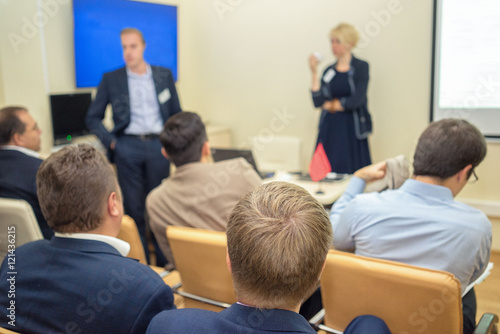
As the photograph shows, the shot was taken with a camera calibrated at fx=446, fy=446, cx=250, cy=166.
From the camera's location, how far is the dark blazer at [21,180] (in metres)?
A: 2.22

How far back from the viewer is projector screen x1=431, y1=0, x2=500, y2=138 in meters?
3.83

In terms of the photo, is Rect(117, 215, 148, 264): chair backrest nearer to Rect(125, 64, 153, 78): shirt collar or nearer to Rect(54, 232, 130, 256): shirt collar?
Rect(54, 232, 130, 256): shirt collar

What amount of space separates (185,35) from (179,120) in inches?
148

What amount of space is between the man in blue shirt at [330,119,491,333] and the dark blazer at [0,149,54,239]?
1481mm

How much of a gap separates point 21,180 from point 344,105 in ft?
9.41

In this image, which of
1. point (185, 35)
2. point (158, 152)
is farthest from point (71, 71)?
point (185, 35)

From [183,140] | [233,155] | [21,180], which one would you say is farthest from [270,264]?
[233,155]

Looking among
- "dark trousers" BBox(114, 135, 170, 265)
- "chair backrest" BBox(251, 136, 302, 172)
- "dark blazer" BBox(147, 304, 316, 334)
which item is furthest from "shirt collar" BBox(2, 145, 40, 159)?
"chair backrest" BBox(251, 136, 302, 172)

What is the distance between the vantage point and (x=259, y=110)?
18.0 ft

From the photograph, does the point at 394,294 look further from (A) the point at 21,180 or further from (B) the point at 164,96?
(B) the point at 164,96

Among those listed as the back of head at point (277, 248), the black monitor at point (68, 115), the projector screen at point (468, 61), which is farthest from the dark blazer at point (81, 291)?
the projector screen at point (468, 61)

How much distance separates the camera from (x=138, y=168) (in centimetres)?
393

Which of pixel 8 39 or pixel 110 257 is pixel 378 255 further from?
pixel 8 39

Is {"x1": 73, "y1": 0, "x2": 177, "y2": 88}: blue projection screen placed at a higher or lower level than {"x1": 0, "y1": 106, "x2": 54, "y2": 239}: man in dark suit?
higher
